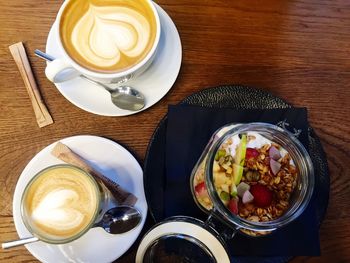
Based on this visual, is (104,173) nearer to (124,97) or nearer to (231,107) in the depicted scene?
(124,97)

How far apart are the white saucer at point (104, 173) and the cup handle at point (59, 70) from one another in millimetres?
115

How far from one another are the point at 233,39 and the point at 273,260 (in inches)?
17.2

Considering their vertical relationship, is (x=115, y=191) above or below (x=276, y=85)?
below

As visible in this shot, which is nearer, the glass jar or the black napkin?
the glass jar

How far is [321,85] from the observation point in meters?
0.86

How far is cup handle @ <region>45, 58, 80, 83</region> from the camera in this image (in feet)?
2.42

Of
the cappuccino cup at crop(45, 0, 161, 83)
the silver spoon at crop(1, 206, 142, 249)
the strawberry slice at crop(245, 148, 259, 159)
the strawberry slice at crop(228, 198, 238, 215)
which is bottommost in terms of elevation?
the silver spoon at crop(1, 206, 142, 249)

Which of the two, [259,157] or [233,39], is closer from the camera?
[259,157]

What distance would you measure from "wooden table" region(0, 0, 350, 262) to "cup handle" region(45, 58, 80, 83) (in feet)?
0.28

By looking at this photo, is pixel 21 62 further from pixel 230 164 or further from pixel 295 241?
pixel 295 241

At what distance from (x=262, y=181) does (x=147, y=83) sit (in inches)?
11.2

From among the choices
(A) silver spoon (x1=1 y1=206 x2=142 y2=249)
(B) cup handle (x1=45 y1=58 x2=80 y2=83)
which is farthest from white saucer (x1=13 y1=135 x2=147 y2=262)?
(B) cup handle (x1=45 y1=58 x2=80 y2=83)

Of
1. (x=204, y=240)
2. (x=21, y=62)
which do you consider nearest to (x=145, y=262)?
(x=204, y=240)

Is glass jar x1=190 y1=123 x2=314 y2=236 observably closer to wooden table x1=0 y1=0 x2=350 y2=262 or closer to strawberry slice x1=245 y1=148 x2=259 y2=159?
strawberry slice x1=245 y1=148 x2=259 y2=159
